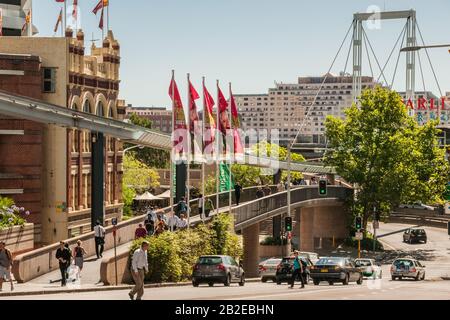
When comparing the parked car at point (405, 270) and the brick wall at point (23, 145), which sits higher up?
the brick wall at point (23, 145)

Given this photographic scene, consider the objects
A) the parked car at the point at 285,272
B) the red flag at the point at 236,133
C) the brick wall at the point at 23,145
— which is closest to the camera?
the parked car at the point at 285,272

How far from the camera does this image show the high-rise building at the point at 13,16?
114069 mm

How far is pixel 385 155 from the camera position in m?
99.6

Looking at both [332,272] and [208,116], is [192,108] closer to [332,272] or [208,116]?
[208,116]

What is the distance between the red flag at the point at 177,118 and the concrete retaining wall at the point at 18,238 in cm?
831

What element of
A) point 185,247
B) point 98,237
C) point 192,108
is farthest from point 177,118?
point 98,237

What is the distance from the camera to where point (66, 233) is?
217ft

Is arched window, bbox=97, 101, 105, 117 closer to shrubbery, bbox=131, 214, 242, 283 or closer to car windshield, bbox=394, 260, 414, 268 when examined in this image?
shrubbery, bbox=131, 214, 242, 283

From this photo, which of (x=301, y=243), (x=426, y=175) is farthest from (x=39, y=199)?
(x=426, y=175)

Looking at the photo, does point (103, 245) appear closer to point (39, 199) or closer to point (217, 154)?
point (217, 154)

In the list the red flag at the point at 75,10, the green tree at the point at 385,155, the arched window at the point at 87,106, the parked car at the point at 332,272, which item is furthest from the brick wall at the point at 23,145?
the green tree at the point at 385,155

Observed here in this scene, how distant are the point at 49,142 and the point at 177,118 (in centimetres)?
1569

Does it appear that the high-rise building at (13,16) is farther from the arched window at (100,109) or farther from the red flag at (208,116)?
the red flag at (208,116)
